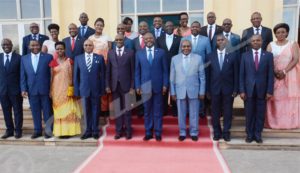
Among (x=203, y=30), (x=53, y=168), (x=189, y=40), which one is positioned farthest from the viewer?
(x=203, y=30)

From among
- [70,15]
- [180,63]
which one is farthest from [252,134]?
[70,15]

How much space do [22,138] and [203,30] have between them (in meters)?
3.89

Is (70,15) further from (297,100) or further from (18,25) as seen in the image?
(297,100)

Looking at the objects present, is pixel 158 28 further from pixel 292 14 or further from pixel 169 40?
pixel 292 14

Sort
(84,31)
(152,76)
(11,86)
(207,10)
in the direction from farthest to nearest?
(207,10) → (84,31) → (11,86) → (152,76)

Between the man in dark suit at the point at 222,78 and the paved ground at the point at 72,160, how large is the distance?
728 millimetres

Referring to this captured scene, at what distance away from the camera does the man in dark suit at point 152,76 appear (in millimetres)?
5105

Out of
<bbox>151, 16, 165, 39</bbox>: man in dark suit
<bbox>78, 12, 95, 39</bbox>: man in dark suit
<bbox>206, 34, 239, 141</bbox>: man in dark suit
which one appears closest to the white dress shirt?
<bbox>151, 16, 165, 39</bbox>: man in dark suit

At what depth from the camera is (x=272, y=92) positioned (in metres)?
4.93

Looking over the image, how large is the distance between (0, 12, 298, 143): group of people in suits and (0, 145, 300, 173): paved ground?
355 mm

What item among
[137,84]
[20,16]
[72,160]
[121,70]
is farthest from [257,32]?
[20,16]

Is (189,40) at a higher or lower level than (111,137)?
higher

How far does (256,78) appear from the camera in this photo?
491cm

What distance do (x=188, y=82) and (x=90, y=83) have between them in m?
1.65
